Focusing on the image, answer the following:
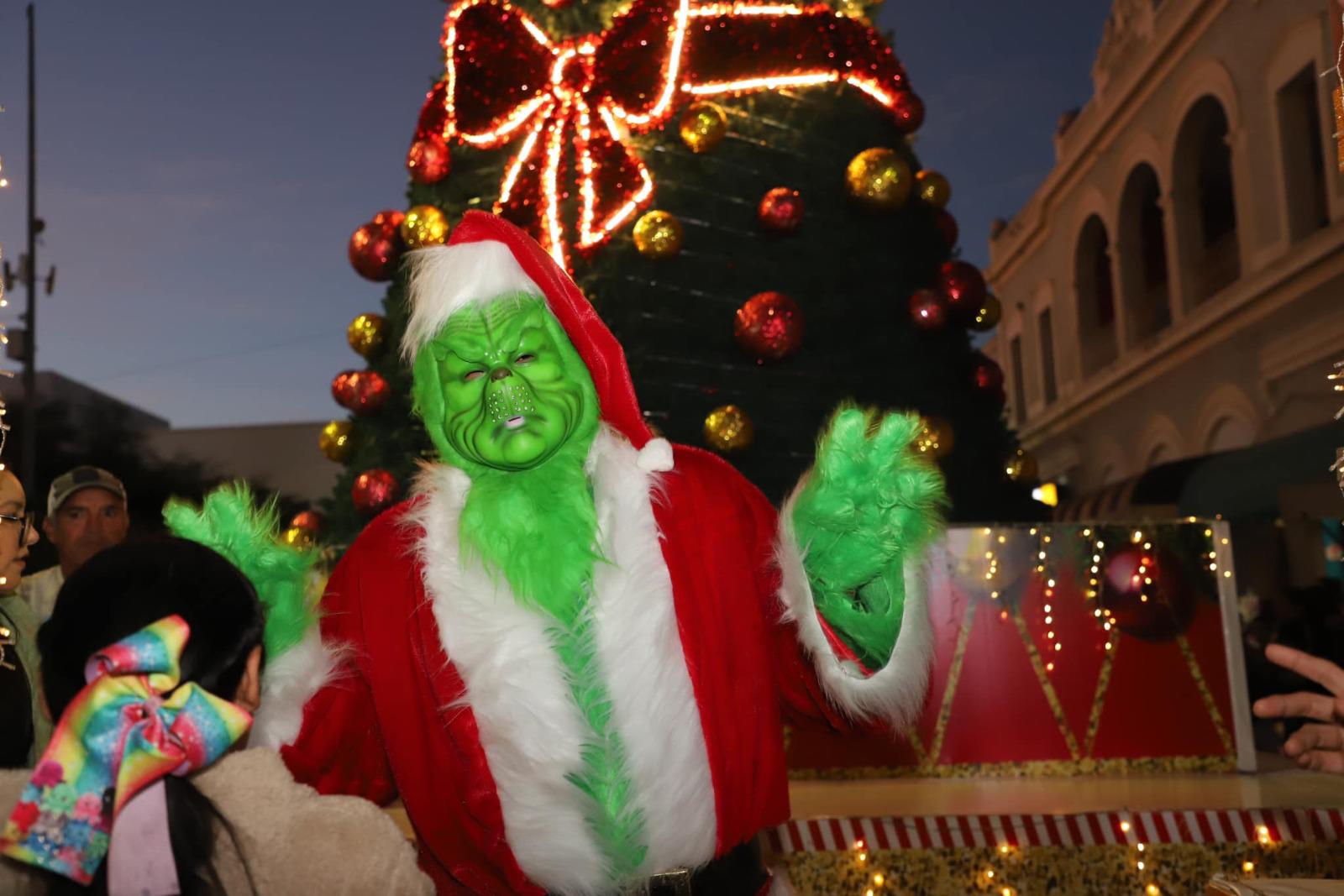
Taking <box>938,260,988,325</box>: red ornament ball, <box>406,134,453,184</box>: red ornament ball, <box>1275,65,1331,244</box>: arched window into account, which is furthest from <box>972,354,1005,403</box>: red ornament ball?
<box>1275,65,1331,244</box>: arched window

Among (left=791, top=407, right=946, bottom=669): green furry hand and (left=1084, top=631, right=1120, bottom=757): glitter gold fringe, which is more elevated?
(left=791, top=407, right=946, bottom=669): green furry hand

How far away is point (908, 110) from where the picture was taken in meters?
5.90

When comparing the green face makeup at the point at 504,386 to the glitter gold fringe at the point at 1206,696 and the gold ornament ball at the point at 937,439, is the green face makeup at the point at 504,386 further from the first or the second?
the glitter gold fringe at the point at 1206,696

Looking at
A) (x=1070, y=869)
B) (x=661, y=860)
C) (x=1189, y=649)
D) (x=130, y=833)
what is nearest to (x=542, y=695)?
(x=661, y=860)

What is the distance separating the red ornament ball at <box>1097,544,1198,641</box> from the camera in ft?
17.9

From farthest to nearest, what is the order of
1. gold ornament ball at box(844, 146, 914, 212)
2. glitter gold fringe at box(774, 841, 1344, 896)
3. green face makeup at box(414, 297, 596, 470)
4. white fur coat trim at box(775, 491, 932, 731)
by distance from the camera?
gold ornament ball at box(844, 146, 914, 212) < glitter gold fringe at box(774, 841, 1344, 896) < green face makeup at box(414, 297, 596, 470) < white fur coat trim at box(775, 491, 932, 731)

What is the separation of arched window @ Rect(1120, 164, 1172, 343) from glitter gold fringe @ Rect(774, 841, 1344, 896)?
12127 mm

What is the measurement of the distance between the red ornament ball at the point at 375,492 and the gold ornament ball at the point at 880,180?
269 centimetres

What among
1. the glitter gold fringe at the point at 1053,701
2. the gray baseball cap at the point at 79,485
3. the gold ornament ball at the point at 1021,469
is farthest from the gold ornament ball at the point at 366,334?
the glitter gold fringe at the point at 1053,701

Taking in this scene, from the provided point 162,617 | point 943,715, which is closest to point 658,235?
point 943,715

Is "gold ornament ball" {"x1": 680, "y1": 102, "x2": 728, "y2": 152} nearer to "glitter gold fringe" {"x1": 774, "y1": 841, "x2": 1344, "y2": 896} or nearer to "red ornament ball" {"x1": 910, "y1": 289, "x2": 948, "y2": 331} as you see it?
"red ornament ball" {"x1": 910, "y1": 289, "x2": 948, "y2": 331}

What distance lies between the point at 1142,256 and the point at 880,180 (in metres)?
11.5

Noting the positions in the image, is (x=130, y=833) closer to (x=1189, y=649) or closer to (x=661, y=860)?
(x=661, y=860)

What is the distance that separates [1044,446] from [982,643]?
15907 mm
